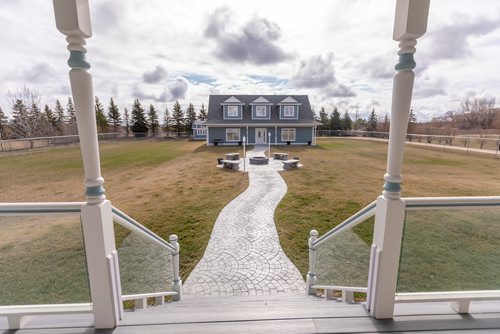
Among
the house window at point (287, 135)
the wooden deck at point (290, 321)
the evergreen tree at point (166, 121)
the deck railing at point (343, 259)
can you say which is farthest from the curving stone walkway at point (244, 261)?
the evergreen tree at point (166, 121)

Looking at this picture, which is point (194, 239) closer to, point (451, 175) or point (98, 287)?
point (98, 287)

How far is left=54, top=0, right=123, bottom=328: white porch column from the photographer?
5.21 feet

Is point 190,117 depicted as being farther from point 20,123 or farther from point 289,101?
point 289,101

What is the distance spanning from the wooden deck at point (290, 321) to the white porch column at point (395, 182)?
0.57 ft

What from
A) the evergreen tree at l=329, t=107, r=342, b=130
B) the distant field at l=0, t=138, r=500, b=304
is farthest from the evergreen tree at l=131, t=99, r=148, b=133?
the evergreen tree at l=329, t=107, r=342, b=130

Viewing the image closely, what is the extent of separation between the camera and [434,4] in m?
1.83

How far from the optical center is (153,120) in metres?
44.5

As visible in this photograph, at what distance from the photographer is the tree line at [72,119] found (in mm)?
28891

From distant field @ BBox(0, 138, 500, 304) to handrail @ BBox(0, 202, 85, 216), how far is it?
0.34 ft

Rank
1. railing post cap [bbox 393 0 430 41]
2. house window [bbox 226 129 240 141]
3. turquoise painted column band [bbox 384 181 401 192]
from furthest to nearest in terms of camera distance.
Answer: house window [bbox 226 129 240 141]
turquoise painted column band [bbox 384 181 401 192]
railing post cap [bbox 393 0 430 41]

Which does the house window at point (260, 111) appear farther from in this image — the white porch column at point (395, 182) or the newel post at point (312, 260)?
the white porch column at point (395, 182)

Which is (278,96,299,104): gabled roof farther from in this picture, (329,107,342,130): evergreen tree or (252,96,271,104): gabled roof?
(329,107,342,130): evergreen tree

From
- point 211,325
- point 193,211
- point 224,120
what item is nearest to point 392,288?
point 211,325

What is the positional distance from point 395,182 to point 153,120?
157 feet
